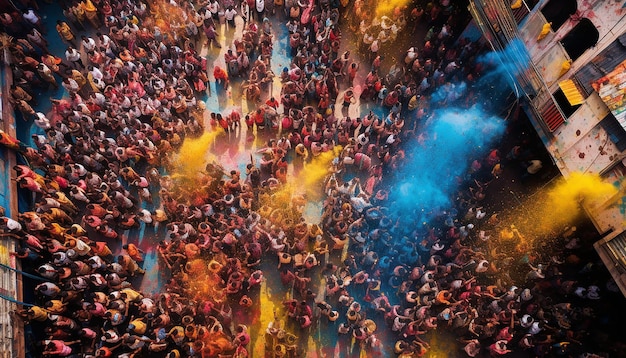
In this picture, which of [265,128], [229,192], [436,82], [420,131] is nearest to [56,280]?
[229,192]

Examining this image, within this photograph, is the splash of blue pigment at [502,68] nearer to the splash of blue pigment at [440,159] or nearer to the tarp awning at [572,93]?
the splash of blue pigment at [440,159]

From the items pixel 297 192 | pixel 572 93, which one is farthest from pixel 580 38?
pixel 297 192

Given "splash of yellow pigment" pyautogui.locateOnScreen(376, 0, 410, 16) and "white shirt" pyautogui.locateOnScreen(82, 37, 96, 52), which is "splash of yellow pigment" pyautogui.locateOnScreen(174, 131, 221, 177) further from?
"splash of yellow pigment" pyautogui.locateOnScreen(376, 0, 410, 16)

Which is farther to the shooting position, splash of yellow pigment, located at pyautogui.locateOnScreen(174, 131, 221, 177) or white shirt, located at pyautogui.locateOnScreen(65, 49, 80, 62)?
white shirt, located at pyautogui.locateOnScreen(65, 49, 80, 62)

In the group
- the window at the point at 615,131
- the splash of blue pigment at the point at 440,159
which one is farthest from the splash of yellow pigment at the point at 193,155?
the window at the point at 615,131

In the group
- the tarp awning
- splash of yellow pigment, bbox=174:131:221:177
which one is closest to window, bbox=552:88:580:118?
the tarp awning

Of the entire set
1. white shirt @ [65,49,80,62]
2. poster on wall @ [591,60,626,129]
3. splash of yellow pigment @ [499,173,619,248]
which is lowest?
splash of yellow pigment @ [499,173,619,248]
